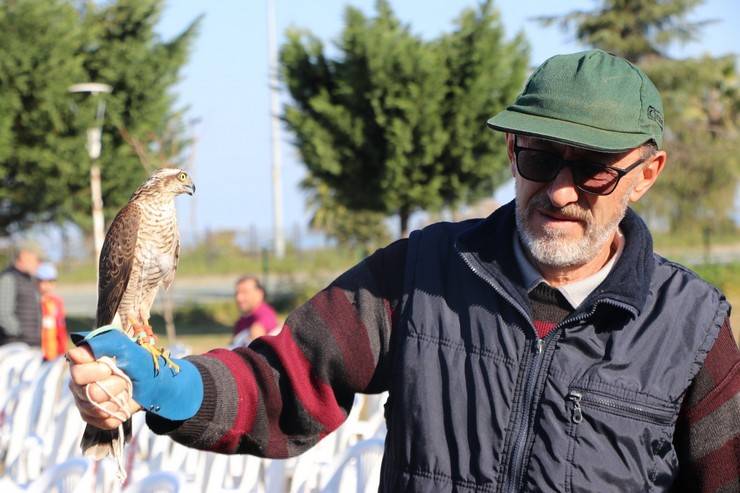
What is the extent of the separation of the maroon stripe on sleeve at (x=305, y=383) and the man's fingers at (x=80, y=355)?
600mm

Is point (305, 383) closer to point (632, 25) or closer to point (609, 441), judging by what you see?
point (609, 441)

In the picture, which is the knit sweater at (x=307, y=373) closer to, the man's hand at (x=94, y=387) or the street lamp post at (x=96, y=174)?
the man's hand at (x=94, y=387)

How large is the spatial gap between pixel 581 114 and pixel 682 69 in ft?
86.3

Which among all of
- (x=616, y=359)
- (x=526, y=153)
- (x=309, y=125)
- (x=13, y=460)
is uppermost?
(x=309, y=125)

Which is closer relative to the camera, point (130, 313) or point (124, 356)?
point (124, 356)

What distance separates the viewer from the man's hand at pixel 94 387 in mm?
1767

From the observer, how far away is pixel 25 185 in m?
17.6

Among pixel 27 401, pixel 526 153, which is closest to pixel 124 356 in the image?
pixel 526 153

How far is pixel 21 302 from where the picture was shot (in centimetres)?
891

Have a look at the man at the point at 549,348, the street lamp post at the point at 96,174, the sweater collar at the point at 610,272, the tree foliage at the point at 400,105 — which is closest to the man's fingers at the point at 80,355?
the man at the point at 549,348

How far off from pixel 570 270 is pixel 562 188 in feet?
0.66

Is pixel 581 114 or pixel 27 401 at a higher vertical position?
pixel 581 114

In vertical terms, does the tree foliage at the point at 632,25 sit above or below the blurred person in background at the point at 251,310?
above

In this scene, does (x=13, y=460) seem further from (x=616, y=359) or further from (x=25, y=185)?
(x=25, y=185)
